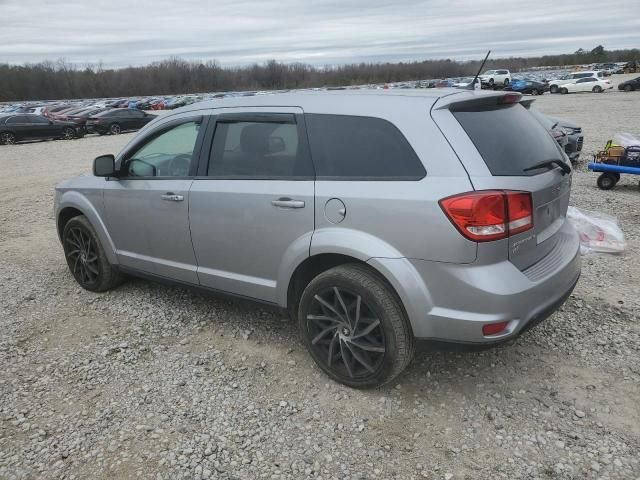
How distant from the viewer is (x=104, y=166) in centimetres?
415

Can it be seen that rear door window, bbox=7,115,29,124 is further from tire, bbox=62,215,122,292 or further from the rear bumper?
the rear bumper

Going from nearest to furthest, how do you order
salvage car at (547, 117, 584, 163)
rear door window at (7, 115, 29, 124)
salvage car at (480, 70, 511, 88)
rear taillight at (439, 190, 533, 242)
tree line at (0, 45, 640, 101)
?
rear taillight at (439, 190, 533, 242) → salvage car at (547, 117, 584, 163) → rear door window at (7, 115, 29, 124) → salvage car at (480, 70, 511, 88) → tree line at (0, 45, 640, 101)

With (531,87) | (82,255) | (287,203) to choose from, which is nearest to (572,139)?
(287,203)

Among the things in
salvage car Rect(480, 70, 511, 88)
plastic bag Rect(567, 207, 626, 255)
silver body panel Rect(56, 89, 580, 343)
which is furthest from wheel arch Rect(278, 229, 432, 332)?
salvage car Rect(480, 70, 511, 88)

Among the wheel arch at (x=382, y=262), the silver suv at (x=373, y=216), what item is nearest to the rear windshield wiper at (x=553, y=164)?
the silver suv at (x=373, y=216)

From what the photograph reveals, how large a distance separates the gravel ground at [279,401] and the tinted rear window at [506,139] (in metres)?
1.37

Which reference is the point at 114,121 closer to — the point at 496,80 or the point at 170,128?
the point at 170,128

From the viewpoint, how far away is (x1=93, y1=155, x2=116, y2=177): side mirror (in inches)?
163

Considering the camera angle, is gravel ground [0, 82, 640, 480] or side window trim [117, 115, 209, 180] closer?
gravel ground [0, 82, 640, 480]

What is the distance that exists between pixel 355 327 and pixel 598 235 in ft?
12.6

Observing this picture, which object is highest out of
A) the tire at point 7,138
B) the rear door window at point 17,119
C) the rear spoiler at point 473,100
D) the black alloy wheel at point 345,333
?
the rear spoiler at point 473,100

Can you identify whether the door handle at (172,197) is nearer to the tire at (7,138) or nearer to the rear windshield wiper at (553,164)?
the rear windshield wiper at (553,164)

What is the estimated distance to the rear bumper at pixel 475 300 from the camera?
2605mm

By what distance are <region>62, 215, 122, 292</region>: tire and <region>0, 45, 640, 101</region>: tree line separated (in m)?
90.7
